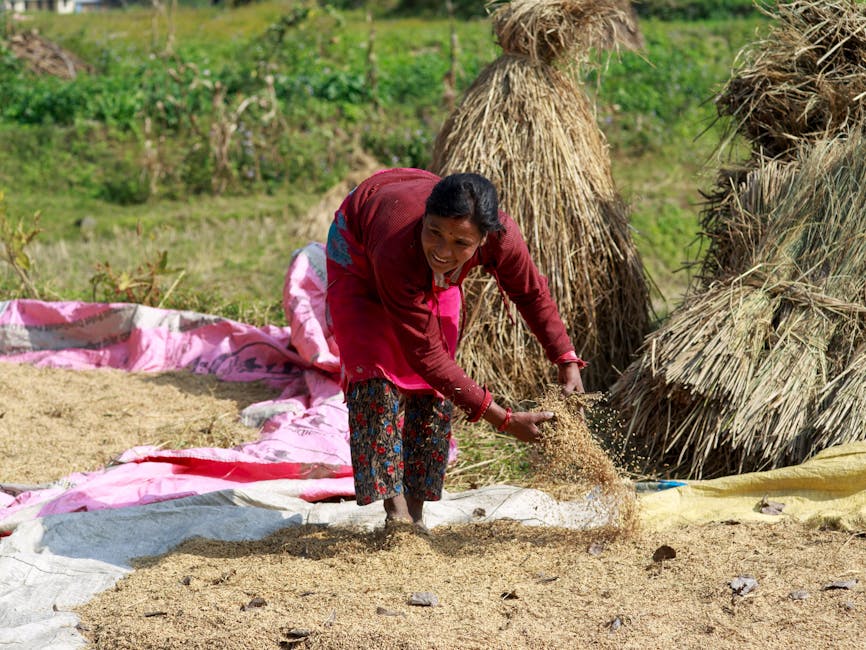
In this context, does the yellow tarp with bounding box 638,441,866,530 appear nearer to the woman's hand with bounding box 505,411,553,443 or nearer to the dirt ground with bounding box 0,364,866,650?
the dirt ground with bounding box 0,364,866,650

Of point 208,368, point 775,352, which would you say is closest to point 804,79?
point 775,352

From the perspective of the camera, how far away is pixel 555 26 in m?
4.87

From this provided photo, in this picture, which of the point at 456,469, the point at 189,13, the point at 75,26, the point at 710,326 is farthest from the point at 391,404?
the point at 189,13

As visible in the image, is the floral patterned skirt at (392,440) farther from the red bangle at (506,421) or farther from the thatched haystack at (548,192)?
the thatched haystack at (548,192)

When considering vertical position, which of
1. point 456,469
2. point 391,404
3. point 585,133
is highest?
point 585,133

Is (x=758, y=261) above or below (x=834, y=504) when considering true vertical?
above

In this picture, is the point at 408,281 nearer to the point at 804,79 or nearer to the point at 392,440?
the point at 392,440

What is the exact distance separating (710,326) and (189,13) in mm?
17261

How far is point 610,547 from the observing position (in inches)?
134

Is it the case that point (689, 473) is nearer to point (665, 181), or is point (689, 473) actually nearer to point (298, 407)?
point (298, 407)

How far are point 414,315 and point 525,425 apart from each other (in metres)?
0.49

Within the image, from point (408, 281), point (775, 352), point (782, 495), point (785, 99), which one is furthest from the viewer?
point (785, 99)

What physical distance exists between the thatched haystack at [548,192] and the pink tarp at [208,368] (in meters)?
0.67

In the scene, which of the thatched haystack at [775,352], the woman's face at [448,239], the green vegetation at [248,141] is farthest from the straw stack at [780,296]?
the green vegetation at [248,141]
